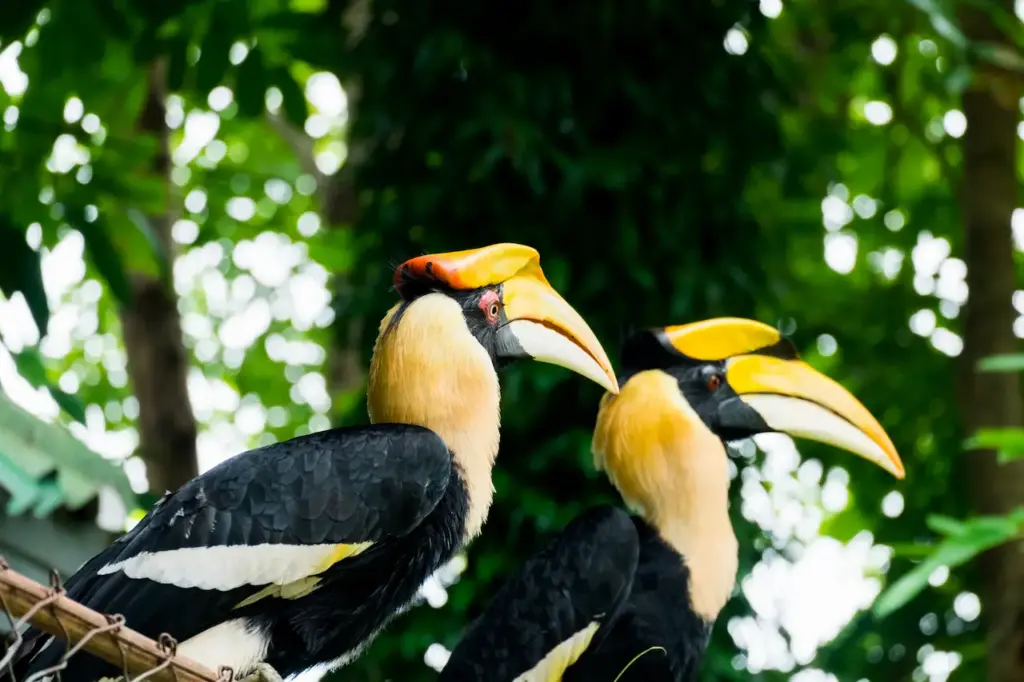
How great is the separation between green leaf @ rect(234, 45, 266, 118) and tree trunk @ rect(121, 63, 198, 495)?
0.88m

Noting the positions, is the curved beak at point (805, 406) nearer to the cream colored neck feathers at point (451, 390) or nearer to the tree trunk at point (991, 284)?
the cream colored neck feathers at point (451, 390)

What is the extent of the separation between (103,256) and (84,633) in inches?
66.2

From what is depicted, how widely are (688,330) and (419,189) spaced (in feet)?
3.37

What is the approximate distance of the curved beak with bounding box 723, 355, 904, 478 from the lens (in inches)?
85.7

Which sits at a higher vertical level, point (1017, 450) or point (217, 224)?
point (217, 224)

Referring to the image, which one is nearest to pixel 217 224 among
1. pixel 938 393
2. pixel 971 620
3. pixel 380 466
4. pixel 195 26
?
pixel 195 26

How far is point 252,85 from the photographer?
10.3 ft

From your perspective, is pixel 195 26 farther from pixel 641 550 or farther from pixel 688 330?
pixel 641 550

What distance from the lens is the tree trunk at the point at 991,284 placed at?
3.42 metres

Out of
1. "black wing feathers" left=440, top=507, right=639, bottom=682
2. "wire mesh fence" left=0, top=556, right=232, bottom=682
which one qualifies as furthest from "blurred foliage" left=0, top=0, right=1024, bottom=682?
"wire mesh fence" left=0, top=556, right=232, bottom=682

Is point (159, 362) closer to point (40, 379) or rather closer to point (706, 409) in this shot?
point (40, 379)

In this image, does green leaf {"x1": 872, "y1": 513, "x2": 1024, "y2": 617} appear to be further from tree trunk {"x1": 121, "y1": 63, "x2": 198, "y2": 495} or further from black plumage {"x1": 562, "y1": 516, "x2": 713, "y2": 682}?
tree trunk {"x1": 121, "y1": 63, "x2": 198, "y2": 495}

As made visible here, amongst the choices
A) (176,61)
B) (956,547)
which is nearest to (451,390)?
(956,547)

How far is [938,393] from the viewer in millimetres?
3867
